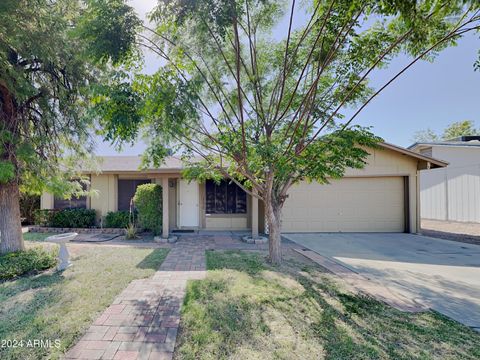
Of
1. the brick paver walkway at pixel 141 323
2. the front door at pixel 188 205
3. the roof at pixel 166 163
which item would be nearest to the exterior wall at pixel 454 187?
the roof at pixel 166 163

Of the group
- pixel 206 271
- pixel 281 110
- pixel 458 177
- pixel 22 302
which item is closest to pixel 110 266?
pixel 22 302

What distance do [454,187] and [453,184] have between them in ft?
0.57

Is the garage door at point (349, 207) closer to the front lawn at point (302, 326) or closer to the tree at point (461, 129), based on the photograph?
the front lawn at point (302, 326)

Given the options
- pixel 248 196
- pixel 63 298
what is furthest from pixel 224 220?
pixel 63 298

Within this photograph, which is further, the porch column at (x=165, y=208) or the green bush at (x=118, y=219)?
the green bush at (x=118, y=219)

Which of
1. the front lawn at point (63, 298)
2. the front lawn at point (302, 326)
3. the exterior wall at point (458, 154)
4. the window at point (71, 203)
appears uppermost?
the exterior wall at point (458, 154)

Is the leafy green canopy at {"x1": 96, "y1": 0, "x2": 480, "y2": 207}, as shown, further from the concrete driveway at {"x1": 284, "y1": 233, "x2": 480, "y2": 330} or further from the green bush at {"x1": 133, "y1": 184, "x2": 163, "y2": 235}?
the green bush at {"x1": 133, "y1": 184, "x2": 163, "y2": 235}

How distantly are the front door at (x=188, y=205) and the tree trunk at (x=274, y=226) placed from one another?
17.5 feet

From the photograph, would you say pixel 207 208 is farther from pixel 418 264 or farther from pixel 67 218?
pixel 418 264

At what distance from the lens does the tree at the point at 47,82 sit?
12.8 feet

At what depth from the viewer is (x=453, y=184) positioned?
13078mm

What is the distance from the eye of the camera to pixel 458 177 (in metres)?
12.8

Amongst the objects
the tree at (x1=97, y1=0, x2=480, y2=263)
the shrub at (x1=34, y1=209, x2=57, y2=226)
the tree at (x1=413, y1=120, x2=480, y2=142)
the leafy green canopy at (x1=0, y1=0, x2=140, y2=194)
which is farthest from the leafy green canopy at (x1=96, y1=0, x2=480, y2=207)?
the tree at (x1=413, y1=120, x2=480, y2=142)

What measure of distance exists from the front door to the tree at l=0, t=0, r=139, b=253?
420 cm
